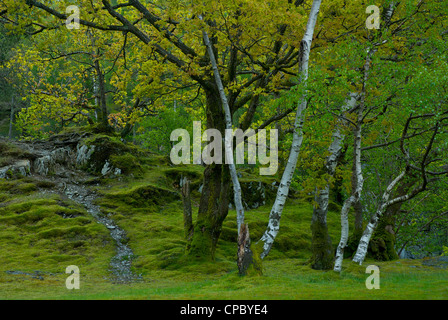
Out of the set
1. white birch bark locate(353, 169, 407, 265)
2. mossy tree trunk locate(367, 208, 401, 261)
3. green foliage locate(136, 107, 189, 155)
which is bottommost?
mossy tree trunk locate(367, 208, 401, 261)

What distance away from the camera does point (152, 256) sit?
57.2 ft

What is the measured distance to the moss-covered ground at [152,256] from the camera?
9.62 m

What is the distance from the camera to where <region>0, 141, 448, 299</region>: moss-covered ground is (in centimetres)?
962

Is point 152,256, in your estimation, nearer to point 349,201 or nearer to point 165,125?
point 349,201

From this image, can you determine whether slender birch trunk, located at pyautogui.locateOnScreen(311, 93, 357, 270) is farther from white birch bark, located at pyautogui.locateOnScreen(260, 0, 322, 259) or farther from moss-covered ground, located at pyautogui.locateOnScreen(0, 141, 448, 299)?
white birch bark, located at pyautogui.locateOnScreen(260, 0, 322, 259)

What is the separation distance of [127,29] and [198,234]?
905 centimetres


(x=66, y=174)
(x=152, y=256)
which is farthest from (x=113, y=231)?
(x=66, y=174)

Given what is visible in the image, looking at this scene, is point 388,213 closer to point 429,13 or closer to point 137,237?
point 429,13

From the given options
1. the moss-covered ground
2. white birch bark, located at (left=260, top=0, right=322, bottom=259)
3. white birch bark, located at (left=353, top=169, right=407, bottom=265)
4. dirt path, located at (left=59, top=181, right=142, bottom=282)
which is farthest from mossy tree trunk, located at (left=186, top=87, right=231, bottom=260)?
white birch bark, located at (left=353, top=169, right=407, bottom=265)

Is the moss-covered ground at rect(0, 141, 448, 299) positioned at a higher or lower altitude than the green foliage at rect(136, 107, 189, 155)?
lower

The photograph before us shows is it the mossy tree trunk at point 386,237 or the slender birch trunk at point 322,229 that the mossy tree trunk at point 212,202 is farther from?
the mossy tree trunk at point 386,237

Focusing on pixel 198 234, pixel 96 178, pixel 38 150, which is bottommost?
pixel 198 234
